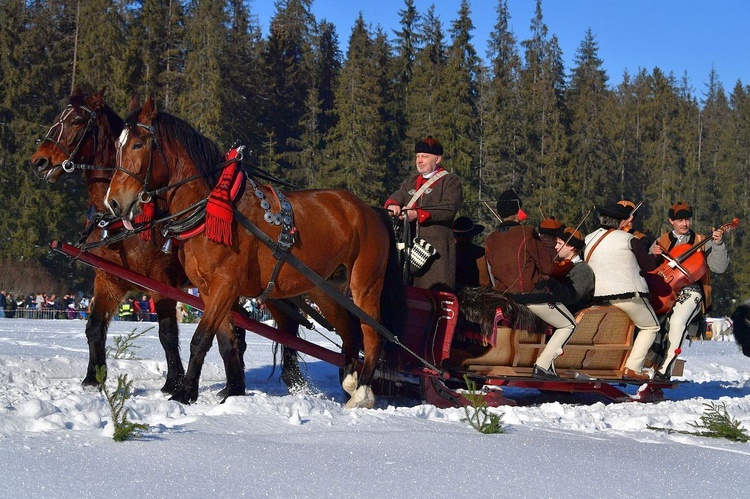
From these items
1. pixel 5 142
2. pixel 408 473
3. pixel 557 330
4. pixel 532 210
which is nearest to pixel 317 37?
pixel 532 210

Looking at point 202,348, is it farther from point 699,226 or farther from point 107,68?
point 699,226

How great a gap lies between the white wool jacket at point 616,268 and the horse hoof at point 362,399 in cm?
261

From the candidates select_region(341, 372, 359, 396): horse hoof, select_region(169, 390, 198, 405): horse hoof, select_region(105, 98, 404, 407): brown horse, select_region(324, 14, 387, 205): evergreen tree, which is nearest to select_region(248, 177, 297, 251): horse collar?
select_region(105, 98, 404, 407): brown horse

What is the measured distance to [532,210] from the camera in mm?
45125

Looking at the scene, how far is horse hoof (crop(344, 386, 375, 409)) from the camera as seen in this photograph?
759 cm

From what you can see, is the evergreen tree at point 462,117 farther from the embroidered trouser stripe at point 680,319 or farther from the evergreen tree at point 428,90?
the embroidered trouser stripe at point 680,319

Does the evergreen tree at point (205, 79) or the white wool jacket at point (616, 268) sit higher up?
the evergreen tree at point (205, 79)

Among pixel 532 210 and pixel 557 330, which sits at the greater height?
pixel 532 210

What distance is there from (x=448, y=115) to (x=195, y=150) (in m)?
36.2

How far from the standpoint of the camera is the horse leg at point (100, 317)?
7.96 m

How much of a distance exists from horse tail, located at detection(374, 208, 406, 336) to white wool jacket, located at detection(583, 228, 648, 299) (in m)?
2.08

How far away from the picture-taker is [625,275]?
894 cm

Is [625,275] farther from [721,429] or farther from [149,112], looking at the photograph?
[149,112]

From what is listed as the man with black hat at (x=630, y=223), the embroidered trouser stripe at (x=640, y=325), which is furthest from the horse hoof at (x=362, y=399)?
the man with black hat at (x=630, y=223)
